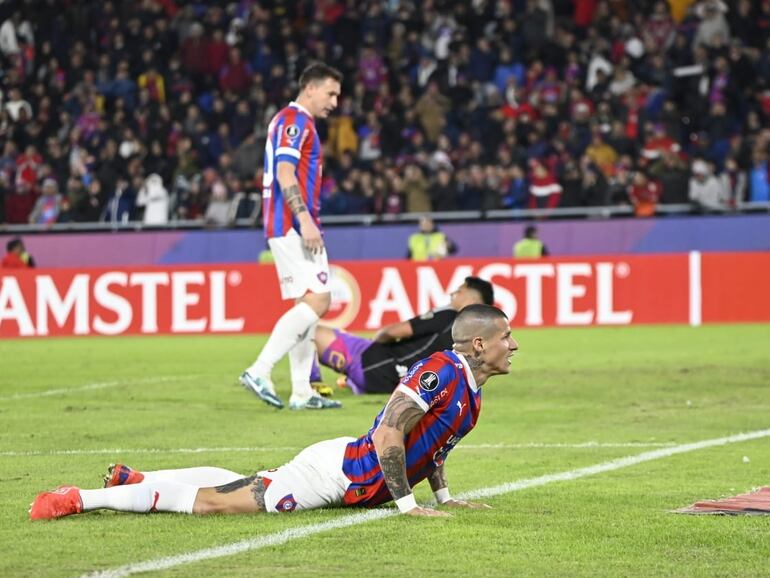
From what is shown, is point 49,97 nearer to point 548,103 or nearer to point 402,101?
point 402,101

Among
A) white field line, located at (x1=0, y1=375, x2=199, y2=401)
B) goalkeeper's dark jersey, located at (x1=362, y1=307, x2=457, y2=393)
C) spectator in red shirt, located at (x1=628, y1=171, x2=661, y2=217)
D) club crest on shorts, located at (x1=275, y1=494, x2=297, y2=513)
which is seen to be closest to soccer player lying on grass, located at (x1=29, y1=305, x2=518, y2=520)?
club crest on shorts, located at (x1=275, y1=494, x2=297, y2=513)

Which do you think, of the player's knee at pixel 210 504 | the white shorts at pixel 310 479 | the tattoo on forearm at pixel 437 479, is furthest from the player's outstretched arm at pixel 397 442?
the player's knee at pixel 210 504

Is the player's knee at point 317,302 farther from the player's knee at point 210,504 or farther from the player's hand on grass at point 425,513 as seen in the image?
the player's hand on grass at point 425,513

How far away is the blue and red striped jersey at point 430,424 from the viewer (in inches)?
266

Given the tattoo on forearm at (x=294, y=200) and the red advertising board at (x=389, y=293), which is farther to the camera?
the red advertising board at (x=389, y=293)

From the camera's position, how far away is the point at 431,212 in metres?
26.2

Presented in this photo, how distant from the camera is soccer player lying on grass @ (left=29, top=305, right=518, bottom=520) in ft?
22.2

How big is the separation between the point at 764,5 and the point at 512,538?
75.6ft

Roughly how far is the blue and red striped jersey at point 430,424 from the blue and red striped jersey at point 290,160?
528cm

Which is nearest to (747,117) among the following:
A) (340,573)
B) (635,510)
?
(635,510)

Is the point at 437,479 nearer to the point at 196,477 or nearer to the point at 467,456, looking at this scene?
the point at 196,477

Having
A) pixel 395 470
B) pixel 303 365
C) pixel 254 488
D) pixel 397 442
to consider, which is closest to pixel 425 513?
pixel 395 470

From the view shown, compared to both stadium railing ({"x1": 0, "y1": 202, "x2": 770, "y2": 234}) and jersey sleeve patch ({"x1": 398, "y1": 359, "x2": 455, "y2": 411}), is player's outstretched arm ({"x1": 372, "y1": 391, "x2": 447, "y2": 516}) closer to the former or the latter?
jersey sleeve patch ({"x1": 398, "y1": 359, "x2": 455, "y2": 411})

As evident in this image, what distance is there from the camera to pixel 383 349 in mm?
13180
